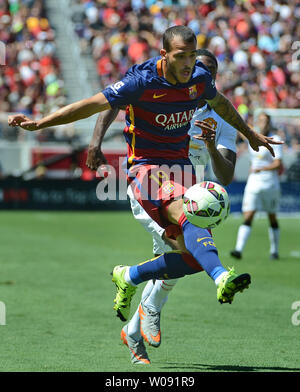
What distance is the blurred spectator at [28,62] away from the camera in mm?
24516

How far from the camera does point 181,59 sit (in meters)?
5.89

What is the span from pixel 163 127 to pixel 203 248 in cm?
112

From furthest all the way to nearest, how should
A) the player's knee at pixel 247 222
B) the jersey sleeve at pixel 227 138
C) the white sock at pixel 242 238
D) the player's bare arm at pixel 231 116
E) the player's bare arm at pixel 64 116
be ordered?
the player's knee at pixel 247 222 < the white sock at pixel 242 238 < the jersey sleeve at pixel 227 138 < the player's bare arm at pixel 231 116 < the player's bare arm at pixel 64 116

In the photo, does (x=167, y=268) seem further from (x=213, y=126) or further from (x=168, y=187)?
(x=213, y=126)

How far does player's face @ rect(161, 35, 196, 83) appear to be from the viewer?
586 cm

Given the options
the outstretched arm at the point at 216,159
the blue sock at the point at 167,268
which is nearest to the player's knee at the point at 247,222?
the outstretched arm at the point at 216,159

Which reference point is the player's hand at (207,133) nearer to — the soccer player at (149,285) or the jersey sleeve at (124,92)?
the soccer player at (149,285)

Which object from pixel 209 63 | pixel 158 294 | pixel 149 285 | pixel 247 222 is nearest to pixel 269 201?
pixel 247 222

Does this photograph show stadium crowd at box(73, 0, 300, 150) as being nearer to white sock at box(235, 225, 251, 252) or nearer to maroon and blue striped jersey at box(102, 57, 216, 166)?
white sock at box(235, 225, 251, 252)

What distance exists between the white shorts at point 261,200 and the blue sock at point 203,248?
8.25 m

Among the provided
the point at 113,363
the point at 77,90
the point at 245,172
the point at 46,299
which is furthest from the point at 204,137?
the point at 77,90

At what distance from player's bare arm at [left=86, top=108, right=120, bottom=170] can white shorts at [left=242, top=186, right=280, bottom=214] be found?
780cm

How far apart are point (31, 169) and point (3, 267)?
34.4 ft

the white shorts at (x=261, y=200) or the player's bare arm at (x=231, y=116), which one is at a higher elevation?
the player's bare arm at (x=231, y=116)
